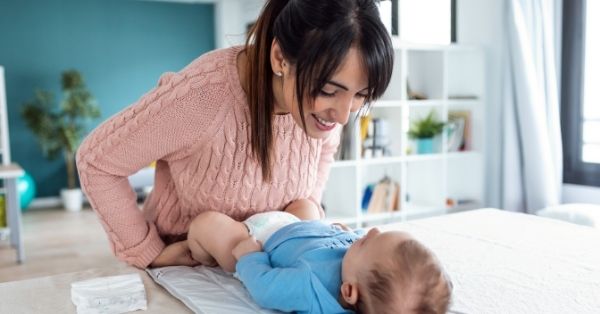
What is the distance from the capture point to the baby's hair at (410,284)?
914 millimetres

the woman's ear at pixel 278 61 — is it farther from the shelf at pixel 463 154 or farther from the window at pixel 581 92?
the shelf at pixel 463 154

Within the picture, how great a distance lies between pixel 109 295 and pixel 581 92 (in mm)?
2979

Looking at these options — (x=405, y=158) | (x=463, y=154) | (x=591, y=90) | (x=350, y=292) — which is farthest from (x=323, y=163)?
(x=463, y=154)

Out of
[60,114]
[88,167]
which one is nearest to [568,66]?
[88,167]

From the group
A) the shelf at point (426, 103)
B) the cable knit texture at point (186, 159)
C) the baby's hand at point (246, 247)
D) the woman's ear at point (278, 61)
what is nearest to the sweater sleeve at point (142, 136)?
the cable knit texture at point (186, 159)

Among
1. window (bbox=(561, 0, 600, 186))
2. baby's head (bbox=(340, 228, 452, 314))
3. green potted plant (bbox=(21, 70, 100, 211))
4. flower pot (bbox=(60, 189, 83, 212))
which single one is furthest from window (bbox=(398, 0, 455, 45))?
flower pot (bbox=(60, 189, 83, 212))

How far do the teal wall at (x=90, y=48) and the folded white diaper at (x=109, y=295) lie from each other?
525 cm

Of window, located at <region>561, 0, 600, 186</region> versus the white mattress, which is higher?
window, located at <region>561, 0, 600, 186</region>

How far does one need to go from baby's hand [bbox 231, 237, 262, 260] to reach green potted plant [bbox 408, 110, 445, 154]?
2650mm

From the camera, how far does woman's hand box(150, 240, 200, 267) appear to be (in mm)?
1341

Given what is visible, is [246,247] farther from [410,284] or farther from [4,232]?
[4,232]

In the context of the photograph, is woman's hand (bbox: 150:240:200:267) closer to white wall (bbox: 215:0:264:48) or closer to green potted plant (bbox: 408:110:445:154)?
green potted plant (bbox: 408:110:445:154)

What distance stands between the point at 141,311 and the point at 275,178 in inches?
17.5

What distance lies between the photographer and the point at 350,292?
992 millimetres
